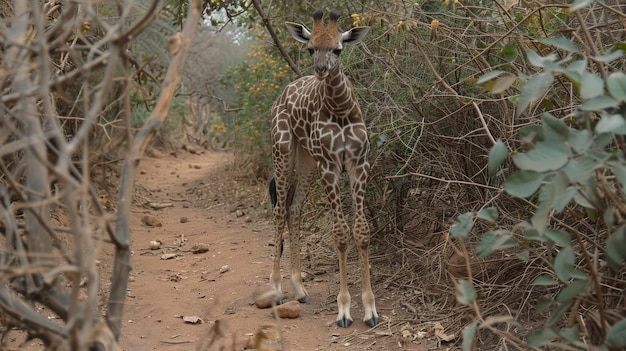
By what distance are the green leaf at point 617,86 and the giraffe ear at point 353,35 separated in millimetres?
2892

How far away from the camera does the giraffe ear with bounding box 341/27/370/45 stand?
18.5 feet

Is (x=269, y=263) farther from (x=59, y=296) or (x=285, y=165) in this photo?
(x=59, y=296)

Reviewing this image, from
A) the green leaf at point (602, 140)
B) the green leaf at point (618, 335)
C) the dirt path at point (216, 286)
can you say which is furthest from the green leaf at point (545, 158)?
the dirt path at point (216, 286)

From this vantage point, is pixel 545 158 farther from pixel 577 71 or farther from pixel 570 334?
pixel 570 334

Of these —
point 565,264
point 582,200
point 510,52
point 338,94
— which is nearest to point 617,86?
point 582,200

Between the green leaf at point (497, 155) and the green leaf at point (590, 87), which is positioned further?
the green leaf at point (497, 155)

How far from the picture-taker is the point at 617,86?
9.36 feet

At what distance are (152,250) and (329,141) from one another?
3.16m

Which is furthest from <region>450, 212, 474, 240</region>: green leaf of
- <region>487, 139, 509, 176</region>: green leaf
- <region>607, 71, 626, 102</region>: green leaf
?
<region>607, 71, 626, 102</region>: green leaf

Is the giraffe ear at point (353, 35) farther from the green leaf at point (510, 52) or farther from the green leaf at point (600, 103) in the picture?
the green leaf at point (600, 103)

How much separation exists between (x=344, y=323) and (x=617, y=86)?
324cm

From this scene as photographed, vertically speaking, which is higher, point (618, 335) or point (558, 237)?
point (558, 237)

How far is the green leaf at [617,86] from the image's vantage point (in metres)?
2.82

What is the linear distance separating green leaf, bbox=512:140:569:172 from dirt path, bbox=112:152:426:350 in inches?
45.9
